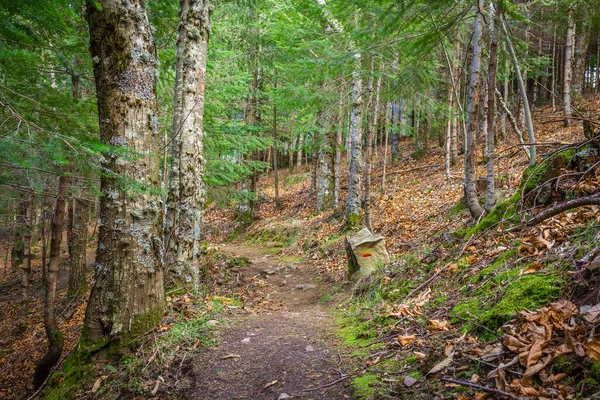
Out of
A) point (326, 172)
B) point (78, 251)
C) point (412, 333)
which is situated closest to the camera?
point (412, 333)

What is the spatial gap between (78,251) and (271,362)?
8445 mm

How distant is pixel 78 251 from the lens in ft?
30.9

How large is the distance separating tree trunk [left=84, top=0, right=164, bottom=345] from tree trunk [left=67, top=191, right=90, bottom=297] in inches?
252

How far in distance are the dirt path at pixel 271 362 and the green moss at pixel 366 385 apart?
66 millimetres

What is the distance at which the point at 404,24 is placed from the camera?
557 cm

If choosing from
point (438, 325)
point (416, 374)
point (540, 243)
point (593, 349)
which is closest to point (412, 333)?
point (438, 325)

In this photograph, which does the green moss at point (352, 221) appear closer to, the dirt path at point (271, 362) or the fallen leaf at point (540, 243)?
the dirt path at point (271, 362)

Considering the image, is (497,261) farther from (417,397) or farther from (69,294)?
(69,294)

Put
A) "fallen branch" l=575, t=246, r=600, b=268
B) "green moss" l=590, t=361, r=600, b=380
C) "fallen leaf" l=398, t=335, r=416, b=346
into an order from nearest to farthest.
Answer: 1. "green moss" l=590, t=361, r=600, b=380
2. "fallen branch" l=575, t=246, r=600, b=268
3. "fallen leaf" l=398, t=335, r=416, b=346

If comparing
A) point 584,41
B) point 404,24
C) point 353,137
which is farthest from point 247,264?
point 584,41

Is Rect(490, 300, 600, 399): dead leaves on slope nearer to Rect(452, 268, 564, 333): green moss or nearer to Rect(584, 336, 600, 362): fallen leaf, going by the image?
Rect(584, 336, 600, 362): fallen leaf

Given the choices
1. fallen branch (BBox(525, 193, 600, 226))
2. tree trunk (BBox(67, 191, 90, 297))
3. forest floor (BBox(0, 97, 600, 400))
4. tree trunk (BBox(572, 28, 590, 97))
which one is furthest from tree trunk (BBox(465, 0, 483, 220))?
tree trunk (BBox(572, 28, 590, 97))

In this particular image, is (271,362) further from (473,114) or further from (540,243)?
(473,114)

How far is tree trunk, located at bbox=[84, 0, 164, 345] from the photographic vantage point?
368 cm
